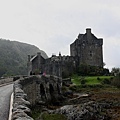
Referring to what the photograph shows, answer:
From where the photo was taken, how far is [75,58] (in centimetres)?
8894

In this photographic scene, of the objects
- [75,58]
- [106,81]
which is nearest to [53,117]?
[106,81]

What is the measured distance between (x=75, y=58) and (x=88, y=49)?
171 inches

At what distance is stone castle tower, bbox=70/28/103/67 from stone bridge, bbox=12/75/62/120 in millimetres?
30388

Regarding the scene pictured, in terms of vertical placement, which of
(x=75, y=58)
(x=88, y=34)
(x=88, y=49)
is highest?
(x=88, y=34)

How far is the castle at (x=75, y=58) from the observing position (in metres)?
85.2

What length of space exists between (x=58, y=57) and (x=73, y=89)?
2269cm

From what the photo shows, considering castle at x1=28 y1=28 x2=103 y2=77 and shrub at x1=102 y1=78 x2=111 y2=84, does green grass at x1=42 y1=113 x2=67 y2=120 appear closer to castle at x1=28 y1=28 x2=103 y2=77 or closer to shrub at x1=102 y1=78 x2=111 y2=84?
shrub at x1=102 y1=78 x2=111 y2=84

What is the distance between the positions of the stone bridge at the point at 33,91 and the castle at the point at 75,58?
25371 millimetres

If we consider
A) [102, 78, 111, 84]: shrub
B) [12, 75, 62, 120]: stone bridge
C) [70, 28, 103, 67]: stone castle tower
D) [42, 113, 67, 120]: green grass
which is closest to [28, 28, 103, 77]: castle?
[70, 28, 103, 67]: stone castle tower

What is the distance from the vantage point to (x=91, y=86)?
68.5m

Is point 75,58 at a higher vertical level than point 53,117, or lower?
higher

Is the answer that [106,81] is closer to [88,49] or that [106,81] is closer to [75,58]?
[75,58]

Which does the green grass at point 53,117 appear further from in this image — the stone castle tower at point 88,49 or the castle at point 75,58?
the stone castle tower at point 88,49

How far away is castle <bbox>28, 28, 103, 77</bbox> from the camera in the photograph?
85.2 metres
